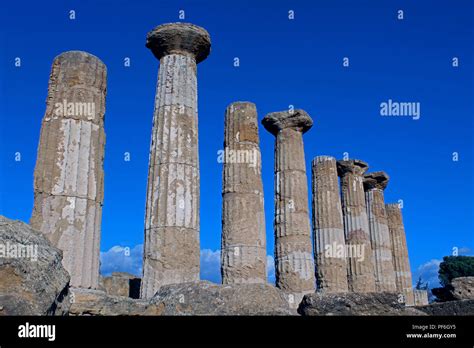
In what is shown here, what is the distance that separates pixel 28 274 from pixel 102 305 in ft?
9.03

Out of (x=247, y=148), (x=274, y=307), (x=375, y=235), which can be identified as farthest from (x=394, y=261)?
(x=274, y=307)

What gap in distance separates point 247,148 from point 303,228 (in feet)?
12.9

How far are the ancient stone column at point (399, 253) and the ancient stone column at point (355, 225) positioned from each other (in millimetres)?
4839

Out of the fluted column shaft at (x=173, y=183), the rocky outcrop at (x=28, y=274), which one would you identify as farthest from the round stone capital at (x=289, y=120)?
the rocky outcrop at (x=28, y=274)

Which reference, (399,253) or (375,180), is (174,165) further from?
(399,253)

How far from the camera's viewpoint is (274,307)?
8188 millimetres

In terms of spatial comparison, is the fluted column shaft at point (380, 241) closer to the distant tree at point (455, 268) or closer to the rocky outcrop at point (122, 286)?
the rocky outcrop at point (122, 286)

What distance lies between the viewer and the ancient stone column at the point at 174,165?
12.0 meters

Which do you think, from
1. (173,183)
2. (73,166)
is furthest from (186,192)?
(73,166)

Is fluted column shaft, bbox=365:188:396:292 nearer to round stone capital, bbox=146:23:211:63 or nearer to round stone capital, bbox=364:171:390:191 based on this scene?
round stone capital, bbox=364:171:390:191

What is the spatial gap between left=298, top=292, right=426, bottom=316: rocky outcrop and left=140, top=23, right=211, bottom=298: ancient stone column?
363 centimetres

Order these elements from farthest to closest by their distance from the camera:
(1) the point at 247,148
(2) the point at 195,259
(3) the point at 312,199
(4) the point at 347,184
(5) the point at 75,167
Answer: (4) the point at 347,184
(3) the point at 312,199
(1) the point at 247,148
(2) the point at 195,259
(5) the point at 75,167
